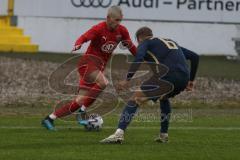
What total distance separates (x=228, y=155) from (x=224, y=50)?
82.0 ft

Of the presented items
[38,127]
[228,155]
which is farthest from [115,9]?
[228,155]

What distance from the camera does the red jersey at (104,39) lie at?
16.1m

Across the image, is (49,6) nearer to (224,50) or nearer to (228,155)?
(224,50)

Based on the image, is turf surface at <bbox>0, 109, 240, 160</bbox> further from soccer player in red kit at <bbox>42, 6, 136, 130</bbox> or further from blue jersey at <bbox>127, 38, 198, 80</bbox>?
blue jersey at <bbox>127, 38, 198, 80</bbox>

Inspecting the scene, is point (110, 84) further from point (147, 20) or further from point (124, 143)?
point (124, 143)

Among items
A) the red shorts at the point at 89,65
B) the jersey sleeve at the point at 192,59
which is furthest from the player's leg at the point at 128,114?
the red shorts at the point at 89,65

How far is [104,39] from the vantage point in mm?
16297

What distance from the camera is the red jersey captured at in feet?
53.0

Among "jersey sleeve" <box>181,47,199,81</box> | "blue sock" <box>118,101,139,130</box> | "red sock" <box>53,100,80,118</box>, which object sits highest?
"jersey sleeve" <box>181,47,199,81</box>

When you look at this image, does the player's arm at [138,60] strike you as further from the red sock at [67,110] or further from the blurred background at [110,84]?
the red sock at [67,110]

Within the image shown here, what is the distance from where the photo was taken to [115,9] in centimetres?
1571

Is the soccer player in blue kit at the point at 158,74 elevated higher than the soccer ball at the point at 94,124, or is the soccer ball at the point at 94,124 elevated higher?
the soccer player in blue kit at the point at 158,74

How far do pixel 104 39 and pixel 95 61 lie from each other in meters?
0.52

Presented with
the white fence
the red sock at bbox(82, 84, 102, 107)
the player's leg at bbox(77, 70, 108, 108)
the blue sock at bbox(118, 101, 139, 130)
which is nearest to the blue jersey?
the blue sock at bbox(118, 101, 139, 130)
